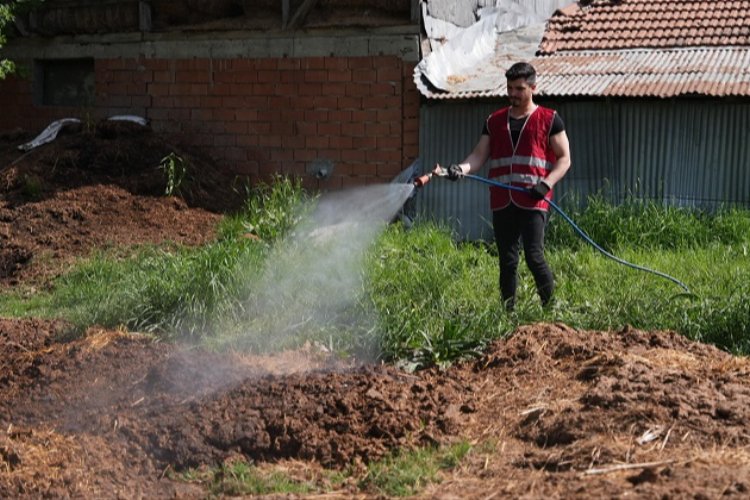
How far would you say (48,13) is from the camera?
1417cm

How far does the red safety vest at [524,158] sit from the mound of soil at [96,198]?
4.54 m

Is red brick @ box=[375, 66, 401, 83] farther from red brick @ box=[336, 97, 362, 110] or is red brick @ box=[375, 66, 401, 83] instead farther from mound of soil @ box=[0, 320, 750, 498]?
mound of soil @ box=[0, 320, 750, 498]

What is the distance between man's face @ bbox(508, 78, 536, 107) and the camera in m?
7.42

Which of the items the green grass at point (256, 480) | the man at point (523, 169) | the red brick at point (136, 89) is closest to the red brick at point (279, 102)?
the red brick at point (136, 89)

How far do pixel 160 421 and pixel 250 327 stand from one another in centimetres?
206

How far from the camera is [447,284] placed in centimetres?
852

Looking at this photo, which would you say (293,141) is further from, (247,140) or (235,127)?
(235,127)

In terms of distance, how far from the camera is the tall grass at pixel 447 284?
7.32 m

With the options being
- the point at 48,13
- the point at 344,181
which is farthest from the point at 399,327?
the point at 48,13

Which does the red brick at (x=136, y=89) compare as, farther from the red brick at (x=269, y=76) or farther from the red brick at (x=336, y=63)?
the red brick at (x=336, y=63)

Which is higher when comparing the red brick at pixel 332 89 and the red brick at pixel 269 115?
the red brick at pixel 332 89

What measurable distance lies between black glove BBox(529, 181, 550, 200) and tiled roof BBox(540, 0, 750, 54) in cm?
608

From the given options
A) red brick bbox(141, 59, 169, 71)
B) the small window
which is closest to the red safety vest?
red brick bbox(141, 59, 169, 71)

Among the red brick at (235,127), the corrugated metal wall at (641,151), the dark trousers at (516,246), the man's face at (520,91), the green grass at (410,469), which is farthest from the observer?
the red brick at (235,127)
